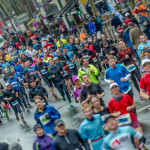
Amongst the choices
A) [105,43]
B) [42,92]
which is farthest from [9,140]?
[105,43]

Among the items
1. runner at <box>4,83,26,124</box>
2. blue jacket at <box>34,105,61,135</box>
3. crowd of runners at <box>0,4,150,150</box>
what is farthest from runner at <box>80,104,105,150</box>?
runner at <box>4,83,26,124</box>

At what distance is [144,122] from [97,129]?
312 centimetres

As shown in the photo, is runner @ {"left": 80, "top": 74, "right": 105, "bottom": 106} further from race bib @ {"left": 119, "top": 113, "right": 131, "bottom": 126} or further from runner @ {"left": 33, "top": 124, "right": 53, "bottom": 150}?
runner @ {"left": 33, "top": 124, "right": 53, "bottom": 150}

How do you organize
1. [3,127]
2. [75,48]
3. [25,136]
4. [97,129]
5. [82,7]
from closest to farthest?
[97,129]
[25,136]
[3,127]
[75,48]
[82,7]

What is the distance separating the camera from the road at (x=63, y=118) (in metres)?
10.9

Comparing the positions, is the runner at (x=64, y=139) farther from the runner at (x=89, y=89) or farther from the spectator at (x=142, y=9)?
the spectator at (x=142, y=9)

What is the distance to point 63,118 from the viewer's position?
1399cm

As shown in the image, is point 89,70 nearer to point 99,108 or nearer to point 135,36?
point 135,36

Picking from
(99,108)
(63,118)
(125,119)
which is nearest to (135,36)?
(63,118)

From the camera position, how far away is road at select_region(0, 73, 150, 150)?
35.7 feet

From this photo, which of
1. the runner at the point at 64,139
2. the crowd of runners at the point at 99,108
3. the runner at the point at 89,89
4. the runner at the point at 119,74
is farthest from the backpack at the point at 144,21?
the runner at the point at 64,139

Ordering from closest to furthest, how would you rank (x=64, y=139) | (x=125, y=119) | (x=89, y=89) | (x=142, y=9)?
(x=64, y=139) → (x=125, y=119) → (x=89, y=89) → (x=142, y=9)

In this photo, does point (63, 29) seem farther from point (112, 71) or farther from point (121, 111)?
point (121, 111)

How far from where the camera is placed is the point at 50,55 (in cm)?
2022
